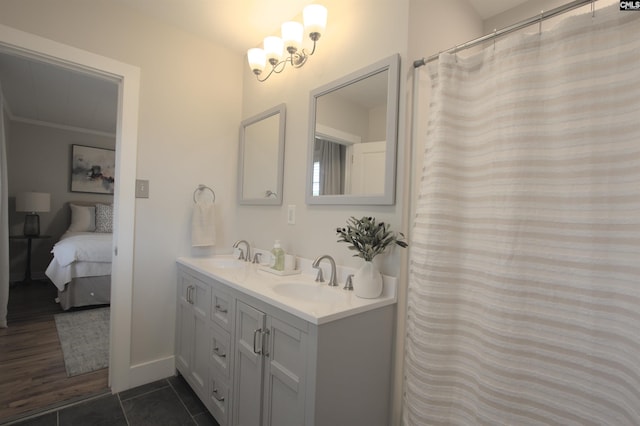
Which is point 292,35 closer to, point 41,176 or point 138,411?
point 138,411


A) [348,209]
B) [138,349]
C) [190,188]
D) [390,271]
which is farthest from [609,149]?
[138,349]

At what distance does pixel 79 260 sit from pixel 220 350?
8.34ft

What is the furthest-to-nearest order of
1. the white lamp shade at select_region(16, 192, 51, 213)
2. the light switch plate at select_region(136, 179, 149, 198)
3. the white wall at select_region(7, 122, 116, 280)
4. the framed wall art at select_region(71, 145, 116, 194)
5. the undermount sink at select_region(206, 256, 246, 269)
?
the framed wall art at select_region(71, 145, 116, 194) < the white wall at select_region(7, 122, 116, 280) < the white lamp shade at select_region(16, 192, 51, 213) < the undermount sink at select_region(206, 256, 246, 269) < the light switch plate at select_region(136, 179, 149, 198)

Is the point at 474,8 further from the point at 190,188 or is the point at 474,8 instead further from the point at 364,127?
the point at 190,188

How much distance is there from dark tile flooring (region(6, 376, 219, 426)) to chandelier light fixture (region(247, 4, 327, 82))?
2.11 meters

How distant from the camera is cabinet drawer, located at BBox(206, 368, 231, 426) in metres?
1.46

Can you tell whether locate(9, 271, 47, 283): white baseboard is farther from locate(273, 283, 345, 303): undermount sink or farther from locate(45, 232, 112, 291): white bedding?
locate(273, 283, 345, 303): undermount sink

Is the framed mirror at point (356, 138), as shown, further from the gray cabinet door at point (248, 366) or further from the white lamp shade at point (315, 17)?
the gray cabinet door at point (248, 366)

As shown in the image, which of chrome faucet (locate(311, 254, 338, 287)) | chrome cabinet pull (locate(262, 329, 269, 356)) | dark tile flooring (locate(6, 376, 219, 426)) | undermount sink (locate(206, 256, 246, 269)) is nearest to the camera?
chrome cabinet pull (locate(262, 329, 269, 356))

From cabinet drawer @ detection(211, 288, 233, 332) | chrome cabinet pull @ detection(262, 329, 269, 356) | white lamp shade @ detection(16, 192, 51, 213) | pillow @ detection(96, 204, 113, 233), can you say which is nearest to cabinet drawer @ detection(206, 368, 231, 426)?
cabinet drawer @ detection(211, 288, 233, 332)

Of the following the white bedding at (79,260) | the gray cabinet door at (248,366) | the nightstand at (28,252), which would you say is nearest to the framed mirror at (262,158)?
the gray cabinet door at (248,366)

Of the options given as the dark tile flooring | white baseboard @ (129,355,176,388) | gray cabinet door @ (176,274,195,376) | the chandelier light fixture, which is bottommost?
the dark tile flooring

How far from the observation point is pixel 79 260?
3084mm

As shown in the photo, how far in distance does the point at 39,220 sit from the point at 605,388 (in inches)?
234
